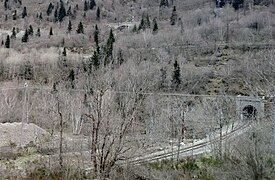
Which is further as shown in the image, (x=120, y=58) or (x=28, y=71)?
(x=28, y=71)

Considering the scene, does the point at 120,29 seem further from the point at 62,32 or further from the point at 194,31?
the point at 194,31

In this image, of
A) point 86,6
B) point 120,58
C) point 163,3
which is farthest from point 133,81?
point 86,6

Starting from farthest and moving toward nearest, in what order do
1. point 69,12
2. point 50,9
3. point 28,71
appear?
point 50,9, point 69,12, point 28,71

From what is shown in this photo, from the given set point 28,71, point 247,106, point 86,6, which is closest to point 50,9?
point 86,6

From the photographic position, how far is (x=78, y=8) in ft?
342

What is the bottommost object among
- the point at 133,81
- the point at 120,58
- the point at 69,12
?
the point at 120,58

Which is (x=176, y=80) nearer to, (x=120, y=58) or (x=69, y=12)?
(x=120, y=58)

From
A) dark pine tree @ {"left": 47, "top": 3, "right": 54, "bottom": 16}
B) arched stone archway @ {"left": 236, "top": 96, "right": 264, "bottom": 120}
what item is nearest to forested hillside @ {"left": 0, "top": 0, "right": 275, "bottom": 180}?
dark pine tree @ {"left": 47, "top": 3, "right": 54, "bottom": 16}

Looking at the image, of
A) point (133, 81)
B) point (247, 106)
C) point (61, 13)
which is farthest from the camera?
point (61, 13)

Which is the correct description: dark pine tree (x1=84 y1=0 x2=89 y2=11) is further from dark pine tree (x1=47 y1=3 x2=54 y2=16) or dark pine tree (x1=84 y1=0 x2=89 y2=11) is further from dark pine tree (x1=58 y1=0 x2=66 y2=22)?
dark pine tree (x1=47 y1=3 x2=54 y2=16)

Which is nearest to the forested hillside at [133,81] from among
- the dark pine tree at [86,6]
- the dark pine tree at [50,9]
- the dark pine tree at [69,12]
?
the dark pine tree at [86,6]

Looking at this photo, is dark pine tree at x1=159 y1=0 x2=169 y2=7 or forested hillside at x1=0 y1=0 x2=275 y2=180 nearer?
forested hillside at x1=0 y1=0 x2=275 y2=180

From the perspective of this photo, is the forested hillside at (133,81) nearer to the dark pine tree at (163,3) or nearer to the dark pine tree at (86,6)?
the dark pine tree at (86,6)

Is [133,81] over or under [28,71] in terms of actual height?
over
